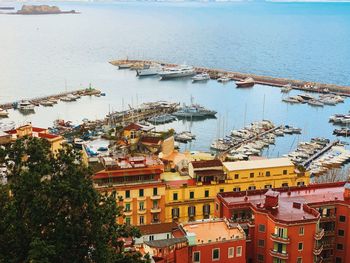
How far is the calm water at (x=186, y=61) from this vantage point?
55.7 m

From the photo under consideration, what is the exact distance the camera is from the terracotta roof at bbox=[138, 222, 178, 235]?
21.3m

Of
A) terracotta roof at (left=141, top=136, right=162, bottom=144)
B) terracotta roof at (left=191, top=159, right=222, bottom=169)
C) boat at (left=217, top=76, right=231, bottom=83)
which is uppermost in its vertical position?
terracotta roof at (left=191, top=159, right=222, bottom=169)

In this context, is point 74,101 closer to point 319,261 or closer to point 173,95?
point 173,95

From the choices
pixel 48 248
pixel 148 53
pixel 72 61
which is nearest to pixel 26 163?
pixel 48 248

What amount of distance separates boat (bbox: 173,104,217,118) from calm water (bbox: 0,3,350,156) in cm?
154

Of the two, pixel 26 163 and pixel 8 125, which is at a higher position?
pixel 26 163

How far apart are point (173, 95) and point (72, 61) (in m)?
39.2

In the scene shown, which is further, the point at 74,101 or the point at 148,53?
the point at 148,53

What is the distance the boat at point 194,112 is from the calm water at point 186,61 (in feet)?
5.04

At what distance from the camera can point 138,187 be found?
933 inches

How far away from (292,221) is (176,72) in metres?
60.3

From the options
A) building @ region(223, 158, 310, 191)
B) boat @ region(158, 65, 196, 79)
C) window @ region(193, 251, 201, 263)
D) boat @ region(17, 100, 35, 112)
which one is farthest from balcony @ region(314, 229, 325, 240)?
boat @ region(158, 65, 196, 79)

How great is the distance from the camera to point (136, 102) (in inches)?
2426

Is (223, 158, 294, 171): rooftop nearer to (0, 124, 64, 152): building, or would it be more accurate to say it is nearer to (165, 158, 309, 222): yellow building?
(165, 158, 309, 222): yellow building
